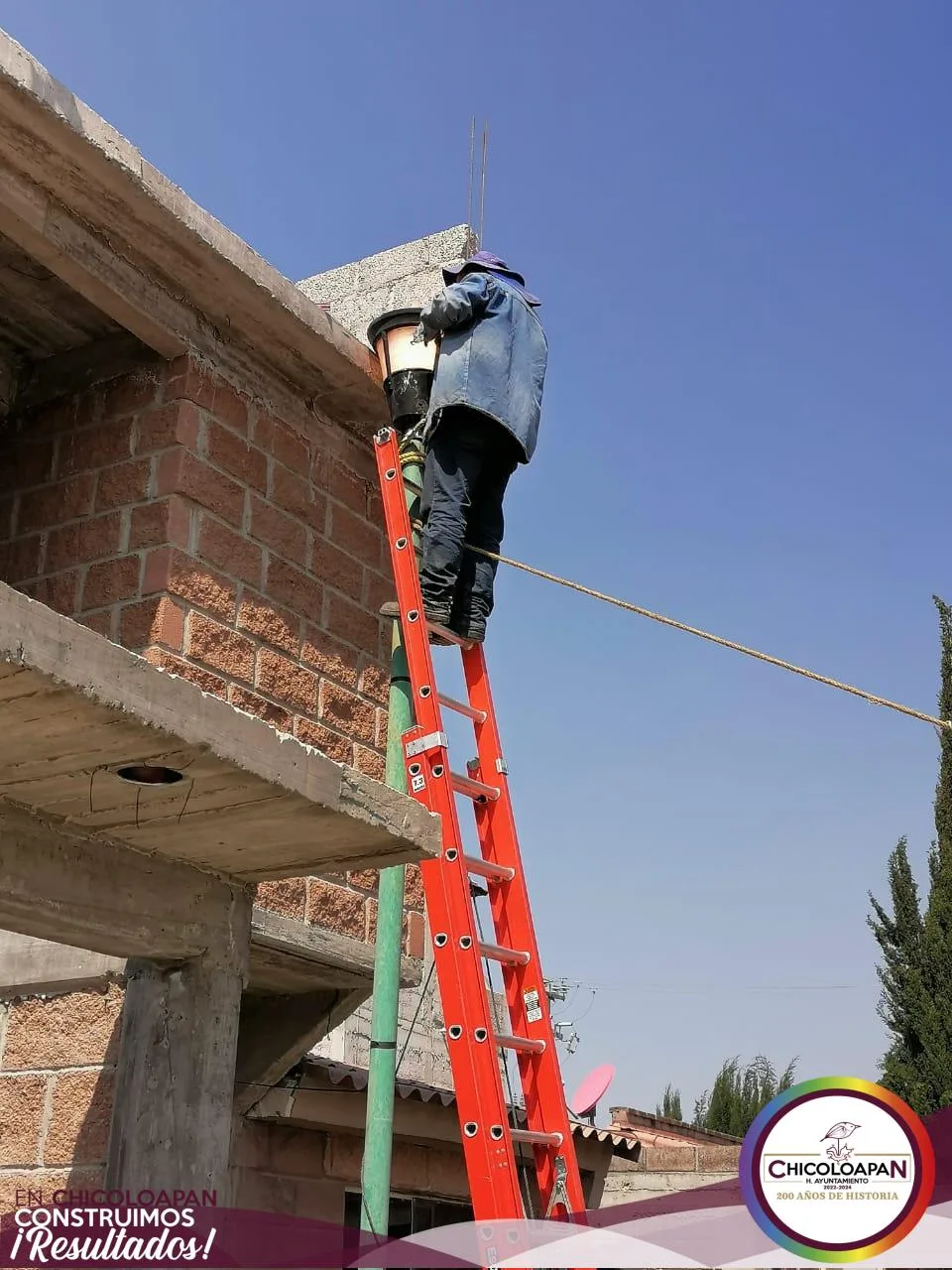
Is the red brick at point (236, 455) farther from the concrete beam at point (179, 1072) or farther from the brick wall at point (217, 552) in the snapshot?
the concrete beam at point (179, 1072)

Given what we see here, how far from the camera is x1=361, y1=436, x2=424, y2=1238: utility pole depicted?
14.3 ft

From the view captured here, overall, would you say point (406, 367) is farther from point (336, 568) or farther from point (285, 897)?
point (285, 897)

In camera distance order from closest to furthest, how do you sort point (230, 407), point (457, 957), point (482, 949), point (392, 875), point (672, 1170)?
point (457, 957), point (482, 949), point (392, 875), point (230, 407), point (672, 1170)

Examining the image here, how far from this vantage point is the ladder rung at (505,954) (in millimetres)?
4375

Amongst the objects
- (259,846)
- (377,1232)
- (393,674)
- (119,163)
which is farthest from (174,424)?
(377,1232)

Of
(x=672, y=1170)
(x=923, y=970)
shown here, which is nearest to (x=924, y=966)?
(x=923, y=970)

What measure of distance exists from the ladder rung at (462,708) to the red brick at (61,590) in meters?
1.39

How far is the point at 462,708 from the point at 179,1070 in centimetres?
156

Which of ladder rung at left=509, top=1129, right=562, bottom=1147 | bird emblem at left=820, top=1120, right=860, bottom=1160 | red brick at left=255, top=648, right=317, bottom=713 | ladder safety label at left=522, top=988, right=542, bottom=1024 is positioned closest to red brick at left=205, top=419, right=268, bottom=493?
red brick at left=255, top=648, right=317, bottom=713

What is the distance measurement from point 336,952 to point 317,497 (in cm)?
180

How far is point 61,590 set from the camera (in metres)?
5.18

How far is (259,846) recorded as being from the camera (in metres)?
3.78

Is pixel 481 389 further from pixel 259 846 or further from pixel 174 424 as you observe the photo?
pixel 259 846

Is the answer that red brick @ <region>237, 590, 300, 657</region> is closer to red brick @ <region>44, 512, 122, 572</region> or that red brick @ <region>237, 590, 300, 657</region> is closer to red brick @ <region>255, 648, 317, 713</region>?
red brick @ <region>255, 648, 317, 713</region>
